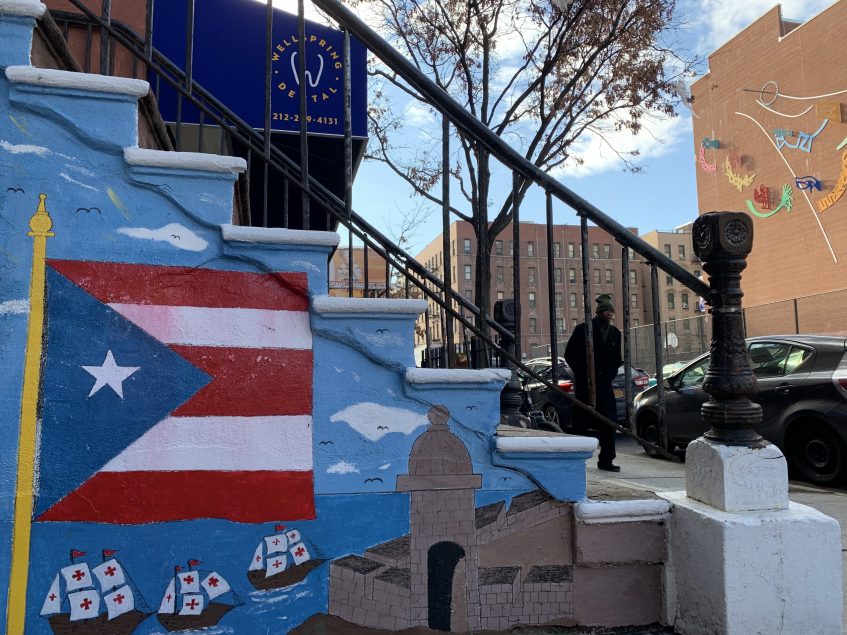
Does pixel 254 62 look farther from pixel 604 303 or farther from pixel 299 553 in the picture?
pixel 299 553

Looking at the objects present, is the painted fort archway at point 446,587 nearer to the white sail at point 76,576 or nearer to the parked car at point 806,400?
the white sail at point 76,576

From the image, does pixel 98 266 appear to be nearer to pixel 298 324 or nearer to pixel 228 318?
pixel 228 318

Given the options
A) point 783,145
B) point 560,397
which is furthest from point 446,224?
point 783,145

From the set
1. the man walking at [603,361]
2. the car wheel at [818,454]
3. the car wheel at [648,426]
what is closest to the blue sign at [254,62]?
the man walking at [603,361]

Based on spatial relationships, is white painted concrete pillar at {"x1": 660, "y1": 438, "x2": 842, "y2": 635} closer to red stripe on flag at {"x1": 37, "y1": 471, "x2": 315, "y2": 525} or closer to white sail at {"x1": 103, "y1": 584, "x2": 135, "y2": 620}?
red stripe on flag at {"x1": 37, "y1": 471, "x2": 315, "y2": 525}

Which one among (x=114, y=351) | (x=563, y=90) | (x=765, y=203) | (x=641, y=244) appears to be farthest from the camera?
(x=765, y=203)

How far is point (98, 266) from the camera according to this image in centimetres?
248

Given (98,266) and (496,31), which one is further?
(496,31)

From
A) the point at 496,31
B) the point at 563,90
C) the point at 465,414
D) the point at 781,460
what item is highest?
A: the point at 496,31

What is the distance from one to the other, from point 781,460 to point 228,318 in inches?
95.1

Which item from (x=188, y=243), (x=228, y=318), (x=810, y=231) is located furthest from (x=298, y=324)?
(x=810, y=231)

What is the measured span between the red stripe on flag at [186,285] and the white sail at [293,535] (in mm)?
908

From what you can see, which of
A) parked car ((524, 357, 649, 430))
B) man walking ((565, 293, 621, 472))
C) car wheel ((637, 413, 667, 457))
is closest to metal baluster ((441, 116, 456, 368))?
man walking ((565, 293, 621, 472))

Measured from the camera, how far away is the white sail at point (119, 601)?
2322 mm
